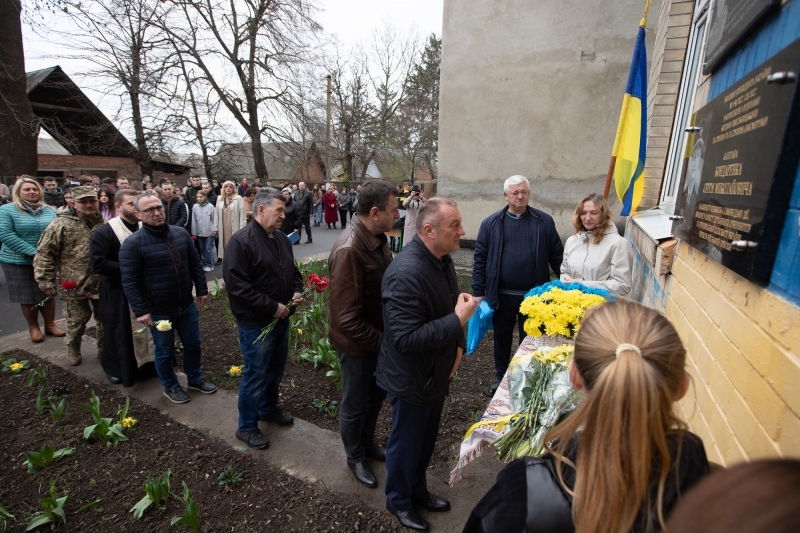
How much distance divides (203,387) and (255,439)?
1.13 meters

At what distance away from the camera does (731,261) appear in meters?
A: 1.46

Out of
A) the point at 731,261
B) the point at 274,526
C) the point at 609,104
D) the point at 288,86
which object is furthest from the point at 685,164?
the point at 288,86

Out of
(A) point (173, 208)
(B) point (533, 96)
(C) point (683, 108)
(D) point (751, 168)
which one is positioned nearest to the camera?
(D) point (751, 168)

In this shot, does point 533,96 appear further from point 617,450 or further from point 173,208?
point 617,450

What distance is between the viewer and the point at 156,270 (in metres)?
3.56

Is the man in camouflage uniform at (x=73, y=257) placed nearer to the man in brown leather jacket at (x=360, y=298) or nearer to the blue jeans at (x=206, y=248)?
the man in brown leather jacket at (x=360, y=298)

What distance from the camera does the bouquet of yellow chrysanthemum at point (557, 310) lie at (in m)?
2.42

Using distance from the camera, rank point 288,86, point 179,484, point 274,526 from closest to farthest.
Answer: point 274,526, point 179,484, point 288,86

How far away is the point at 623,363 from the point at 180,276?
3.63 m

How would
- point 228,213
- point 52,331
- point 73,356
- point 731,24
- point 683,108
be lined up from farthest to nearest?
point 228,213
point 52,331
point 73,356
point 683,108
point 731,24

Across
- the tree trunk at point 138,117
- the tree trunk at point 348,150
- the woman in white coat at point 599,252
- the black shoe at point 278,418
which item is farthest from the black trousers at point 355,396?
the tree trunk at point 348,150

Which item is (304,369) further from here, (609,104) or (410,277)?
(609,104)

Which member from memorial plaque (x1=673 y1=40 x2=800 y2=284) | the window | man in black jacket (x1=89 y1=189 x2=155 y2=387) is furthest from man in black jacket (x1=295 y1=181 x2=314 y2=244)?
memorial plaque (x1=673 y1=40 x2=800 y2=284)

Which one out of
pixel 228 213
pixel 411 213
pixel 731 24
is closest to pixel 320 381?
pixel 731 24
